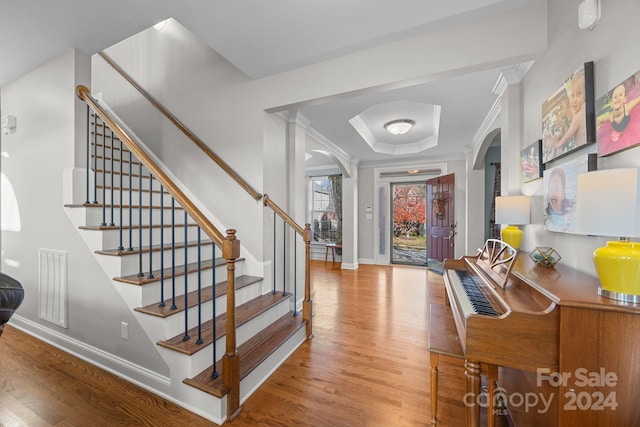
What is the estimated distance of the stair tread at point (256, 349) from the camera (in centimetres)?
154

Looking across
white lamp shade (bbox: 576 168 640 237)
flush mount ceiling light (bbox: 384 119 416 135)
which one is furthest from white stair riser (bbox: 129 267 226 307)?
flush mount ceiling light (bbox: 384 119 416 135)

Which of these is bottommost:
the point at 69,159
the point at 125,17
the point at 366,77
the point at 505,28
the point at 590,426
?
the point at 590,426

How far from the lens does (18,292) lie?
1.08 metres

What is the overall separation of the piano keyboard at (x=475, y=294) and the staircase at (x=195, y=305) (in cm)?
132

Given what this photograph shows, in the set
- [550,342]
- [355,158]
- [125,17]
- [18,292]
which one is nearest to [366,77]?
[125,17]

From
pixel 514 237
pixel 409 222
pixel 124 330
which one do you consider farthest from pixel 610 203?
pixel 409 222

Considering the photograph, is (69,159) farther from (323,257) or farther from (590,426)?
(323,257)

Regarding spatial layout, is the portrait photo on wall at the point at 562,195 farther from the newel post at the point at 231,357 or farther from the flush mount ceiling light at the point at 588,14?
the newel post at the point at 231,357

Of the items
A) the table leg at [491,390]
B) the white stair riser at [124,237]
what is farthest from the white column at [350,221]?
the table leg at [491,390]

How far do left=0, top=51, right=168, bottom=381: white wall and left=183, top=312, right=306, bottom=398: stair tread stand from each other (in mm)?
327

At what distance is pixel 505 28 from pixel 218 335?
2899 millimetres

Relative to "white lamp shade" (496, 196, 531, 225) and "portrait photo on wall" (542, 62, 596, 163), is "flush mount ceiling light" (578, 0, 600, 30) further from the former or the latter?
"white lamp shade" (496, 196, 531, 225)

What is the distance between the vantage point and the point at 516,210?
6.50ft

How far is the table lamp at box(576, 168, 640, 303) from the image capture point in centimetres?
84
